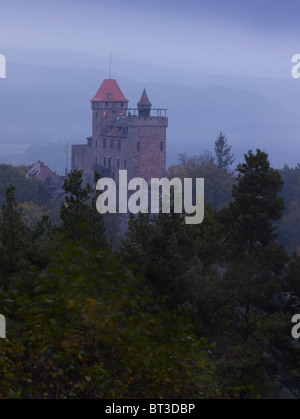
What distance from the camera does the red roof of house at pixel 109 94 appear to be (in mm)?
73688

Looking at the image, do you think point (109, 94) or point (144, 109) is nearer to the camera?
point (144, 109)

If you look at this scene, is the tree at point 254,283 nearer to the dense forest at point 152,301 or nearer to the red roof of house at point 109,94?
the dense forest at point 152,301

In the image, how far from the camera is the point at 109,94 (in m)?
74.0

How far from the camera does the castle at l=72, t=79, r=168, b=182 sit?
69.1 m

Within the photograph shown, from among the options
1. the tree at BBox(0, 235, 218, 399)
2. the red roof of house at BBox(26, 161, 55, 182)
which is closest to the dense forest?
the tree at BBox(0, 235, 218, 399)

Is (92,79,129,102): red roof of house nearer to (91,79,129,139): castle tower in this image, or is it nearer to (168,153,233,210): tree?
(91,79,129,139): castle tower

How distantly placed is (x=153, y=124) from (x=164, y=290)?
53.6 meters

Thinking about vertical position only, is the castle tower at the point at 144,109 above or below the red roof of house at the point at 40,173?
above

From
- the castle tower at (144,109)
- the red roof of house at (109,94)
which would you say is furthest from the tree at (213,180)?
the red roof of house at (109,94)

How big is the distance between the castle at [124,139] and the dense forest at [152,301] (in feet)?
137

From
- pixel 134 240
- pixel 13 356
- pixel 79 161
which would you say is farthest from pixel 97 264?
pixel 79 161

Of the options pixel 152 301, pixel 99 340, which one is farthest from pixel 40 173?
pixel 99 340

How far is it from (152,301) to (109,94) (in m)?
68.0

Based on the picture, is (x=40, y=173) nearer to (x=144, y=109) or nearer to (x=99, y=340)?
(x=144, y=109)
